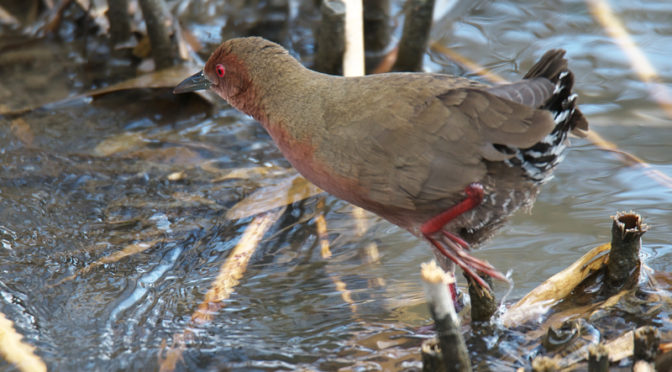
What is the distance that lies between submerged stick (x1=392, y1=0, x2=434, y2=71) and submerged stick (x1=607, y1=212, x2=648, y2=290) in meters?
3.05

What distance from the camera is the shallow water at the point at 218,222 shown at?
3.58 meters

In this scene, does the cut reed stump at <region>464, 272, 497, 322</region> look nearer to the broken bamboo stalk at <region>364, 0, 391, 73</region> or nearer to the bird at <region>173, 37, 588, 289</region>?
the bird at <region>173, 37, 588, 289</region>

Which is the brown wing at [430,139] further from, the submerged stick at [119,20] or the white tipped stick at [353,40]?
the submerged stick at [119,20]

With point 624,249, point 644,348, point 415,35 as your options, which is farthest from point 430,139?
point 415,35

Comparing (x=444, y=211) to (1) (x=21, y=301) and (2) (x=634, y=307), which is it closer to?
(2) (x=634, y=307)

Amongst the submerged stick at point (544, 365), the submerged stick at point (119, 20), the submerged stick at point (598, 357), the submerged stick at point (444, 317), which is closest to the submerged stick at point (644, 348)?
the submerged stick at point (598, 357)

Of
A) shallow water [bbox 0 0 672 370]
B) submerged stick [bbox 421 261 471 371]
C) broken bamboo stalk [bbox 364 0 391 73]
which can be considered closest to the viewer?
submerged stick [bbox 421 261 471 371]

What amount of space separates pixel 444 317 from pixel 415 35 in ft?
13.4

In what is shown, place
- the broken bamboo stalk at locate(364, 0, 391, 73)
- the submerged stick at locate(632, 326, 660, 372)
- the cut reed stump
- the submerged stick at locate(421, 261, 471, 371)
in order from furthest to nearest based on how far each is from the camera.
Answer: the broken bamboo stalk at locate(364, 0, 391, 73) < the cut reed stump < the submerged stick at locate(632, 326, 660, 372) < the submerged stick at locate(421, 261, 471, 371)

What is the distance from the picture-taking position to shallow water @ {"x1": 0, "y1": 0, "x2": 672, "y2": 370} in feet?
11.7

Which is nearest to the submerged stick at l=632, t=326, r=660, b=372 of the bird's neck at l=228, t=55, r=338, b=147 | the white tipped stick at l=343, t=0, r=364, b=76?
the bird's neck at l=228, t=55, r=338, b=147

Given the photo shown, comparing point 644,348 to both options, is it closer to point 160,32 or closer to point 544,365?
point 544,365

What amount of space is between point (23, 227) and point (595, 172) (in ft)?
12.0

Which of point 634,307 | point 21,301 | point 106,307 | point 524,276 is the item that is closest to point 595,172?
point 524,276
